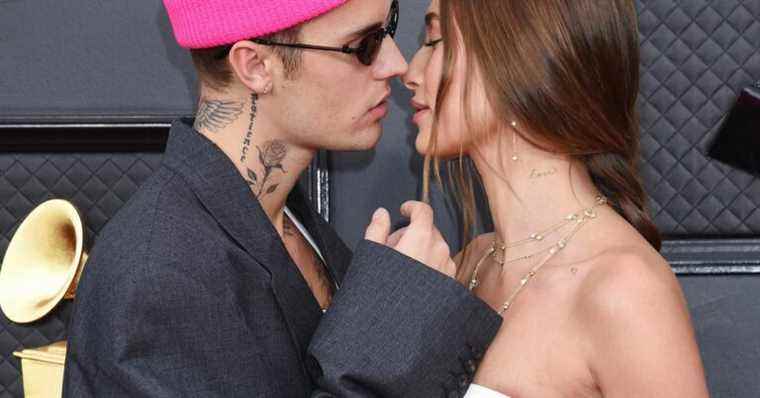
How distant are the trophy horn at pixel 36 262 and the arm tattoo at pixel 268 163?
87 centimetres

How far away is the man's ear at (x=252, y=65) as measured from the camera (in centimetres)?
185

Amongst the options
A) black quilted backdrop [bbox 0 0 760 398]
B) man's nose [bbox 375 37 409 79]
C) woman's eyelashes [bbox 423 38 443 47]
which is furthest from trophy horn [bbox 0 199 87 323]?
woman's eyelashes [bbox 423 38 443 47]

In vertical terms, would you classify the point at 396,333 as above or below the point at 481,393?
above

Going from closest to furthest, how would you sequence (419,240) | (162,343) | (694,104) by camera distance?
(162,343) → (419,240) → (694,104)

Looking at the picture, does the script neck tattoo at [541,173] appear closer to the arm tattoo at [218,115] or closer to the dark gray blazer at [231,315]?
the dark gray blazer at [231,315]

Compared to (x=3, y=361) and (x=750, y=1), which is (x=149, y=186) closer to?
(x=3, y=361)

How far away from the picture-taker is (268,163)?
191cm

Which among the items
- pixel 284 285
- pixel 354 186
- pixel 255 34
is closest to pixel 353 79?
pixel 255 34

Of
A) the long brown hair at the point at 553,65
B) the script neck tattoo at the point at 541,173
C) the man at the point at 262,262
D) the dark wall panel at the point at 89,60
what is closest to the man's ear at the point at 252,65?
the man at the point at 262,262

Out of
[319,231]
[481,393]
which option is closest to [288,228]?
[319,231]

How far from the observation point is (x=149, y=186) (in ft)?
5.86

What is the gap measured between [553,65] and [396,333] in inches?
22.3

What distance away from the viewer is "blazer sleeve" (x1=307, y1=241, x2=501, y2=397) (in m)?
1.60

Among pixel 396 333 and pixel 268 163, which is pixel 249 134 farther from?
pixel 396 333
